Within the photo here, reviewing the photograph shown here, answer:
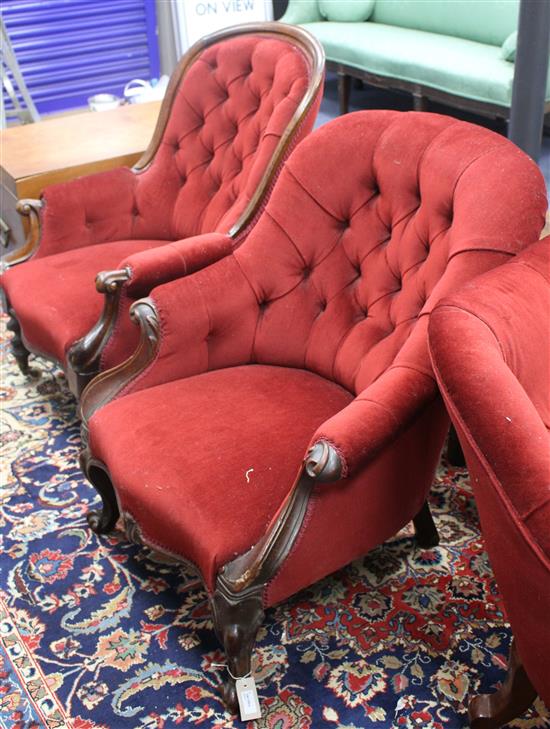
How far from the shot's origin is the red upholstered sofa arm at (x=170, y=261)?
2.19 meters

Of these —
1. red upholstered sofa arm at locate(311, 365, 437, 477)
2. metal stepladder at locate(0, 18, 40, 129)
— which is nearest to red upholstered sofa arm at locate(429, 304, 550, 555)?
red upholstered sofa arm at locate(311, 365, 437, 477)

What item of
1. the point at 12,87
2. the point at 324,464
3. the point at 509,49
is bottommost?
the point at 12,87

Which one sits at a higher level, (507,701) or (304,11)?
(304,11)

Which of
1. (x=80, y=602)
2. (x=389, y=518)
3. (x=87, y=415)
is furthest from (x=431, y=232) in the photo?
(x=80, y=602)

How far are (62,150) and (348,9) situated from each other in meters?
2.47

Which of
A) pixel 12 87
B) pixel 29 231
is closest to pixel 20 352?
pixel 29 231

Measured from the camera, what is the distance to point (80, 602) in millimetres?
2006

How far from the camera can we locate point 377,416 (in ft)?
5.11

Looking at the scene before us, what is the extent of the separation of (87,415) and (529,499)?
44.4 inches

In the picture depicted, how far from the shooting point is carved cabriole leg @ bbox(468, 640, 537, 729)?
1.55 meters

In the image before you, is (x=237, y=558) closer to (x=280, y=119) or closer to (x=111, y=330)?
(x=111, y=330)

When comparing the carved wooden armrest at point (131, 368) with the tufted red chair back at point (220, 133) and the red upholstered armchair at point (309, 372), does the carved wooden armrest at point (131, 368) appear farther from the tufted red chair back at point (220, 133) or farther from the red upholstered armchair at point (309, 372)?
the tufted red chair back at point (220, 133)

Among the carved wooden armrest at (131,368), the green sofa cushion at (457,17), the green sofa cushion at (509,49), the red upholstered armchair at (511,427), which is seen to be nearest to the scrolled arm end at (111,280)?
the carved wooden armrest at (131,368)

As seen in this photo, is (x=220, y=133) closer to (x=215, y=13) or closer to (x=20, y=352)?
(x=20, y=352)
